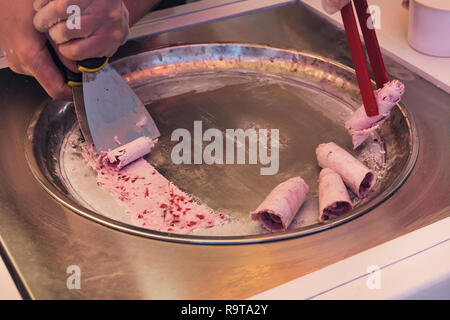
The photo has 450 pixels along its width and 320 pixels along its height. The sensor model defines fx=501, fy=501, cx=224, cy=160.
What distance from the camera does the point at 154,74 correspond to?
143 centimetres

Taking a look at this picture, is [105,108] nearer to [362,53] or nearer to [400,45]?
[362,53]

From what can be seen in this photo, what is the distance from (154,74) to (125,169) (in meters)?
0.41

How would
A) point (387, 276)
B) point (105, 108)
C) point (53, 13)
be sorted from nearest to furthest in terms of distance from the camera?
point (387, 276)
point (53, 13)
point (105, 108)

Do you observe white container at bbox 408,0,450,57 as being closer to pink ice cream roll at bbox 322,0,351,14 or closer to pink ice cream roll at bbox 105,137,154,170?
pink ice cream roll at bbox 322,0,351,14

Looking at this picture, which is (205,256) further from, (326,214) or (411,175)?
(411,175)

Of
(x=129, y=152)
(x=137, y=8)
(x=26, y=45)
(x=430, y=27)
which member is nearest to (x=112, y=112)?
(x=129, y=152)

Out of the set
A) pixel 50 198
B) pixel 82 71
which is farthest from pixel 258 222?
pixel 82 71

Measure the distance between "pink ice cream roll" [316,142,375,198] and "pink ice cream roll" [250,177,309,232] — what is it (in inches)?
4.0

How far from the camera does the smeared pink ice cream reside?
0.96 meters

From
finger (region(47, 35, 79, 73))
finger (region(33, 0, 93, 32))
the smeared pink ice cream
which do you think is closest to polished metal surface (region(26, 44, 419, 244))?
the smeared pink ice cream

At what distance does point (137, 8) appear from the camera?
56.4 inches

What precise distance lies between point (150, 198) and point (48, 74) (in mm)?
366

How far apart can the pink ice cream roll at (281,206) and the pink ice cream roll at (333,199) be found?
43 millimetres

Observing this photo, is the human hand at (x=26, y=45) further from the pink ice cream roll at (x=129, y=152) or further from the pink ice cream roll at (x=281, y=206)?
the pink ice cream roll at (x=281, y=206)
